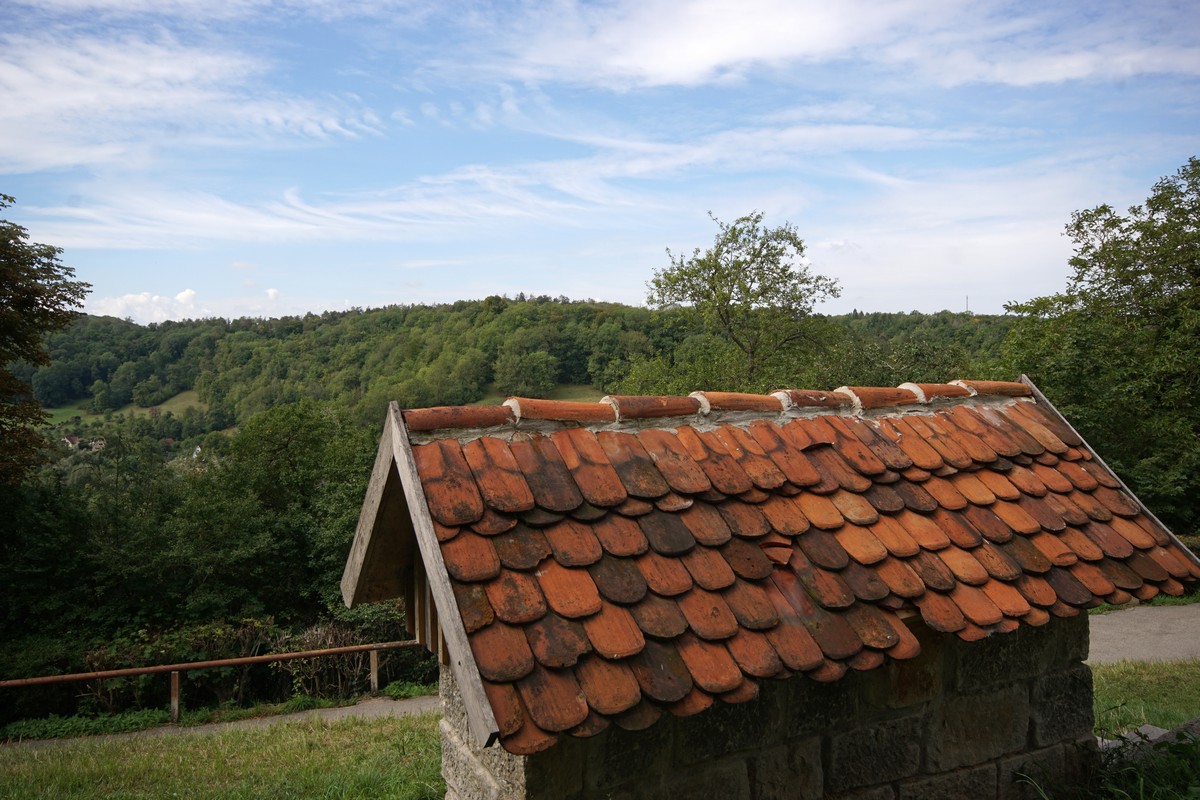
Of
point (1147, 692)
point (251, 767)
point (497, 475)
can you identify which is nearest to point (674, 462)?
point (497, 475)

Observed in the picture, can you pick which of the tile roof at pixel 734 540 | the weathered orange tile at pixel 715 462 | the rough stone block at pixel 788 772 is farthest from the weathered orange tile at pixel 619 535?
the rough stone block at pixel 788 772

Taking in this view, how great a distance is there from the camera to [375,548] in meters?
2.99

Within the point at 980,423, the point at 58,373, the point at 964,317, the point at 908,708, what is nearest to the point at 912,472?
the point at 980,423

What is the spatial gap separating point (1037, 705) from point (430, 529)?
109 inches

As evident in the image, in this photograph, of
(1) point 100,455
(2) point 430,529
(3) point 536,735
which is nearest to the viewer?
(3) point 536,735

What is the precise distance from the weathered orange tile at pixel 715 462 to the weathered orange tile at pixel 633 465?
202 millimetres

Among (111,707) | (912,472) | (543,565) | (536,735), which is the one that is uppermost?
(912,472)

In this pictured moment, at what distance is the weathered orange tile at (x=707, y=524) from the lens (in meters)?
2.66

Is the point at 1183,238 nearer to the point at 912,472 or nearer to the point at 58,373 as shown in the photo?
the point at 912,472

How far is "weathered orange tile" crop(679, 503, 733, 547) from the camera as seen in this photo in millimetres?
2658

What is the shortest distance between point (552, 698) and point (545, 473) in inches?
32.0

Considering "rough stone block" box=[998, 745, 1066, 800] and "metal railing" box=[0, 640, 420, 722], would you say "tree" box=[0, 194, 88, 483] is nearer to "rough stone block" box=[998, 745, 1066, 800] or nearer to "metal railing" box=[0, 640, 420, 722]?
"metal railing" box=[0, 640, 420, 722]

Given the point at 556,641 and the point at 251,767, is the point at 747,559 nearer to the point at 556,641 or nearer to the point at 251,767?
the point at 556,641

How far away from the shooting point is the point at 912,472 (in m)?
3.27
